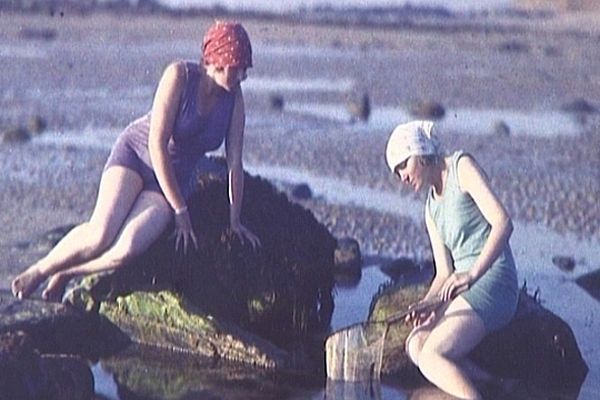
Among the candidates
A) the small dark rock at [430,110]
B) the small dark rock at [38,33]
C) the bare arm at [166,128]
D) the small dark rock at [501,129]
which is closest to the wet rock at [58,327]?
the bare arm at [166,128]

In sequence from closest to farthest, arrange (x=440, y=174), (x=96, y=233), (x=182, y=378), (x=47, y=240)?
(x=440, y=174) < (x=182, y=378) < (x=96, y=233) < (x=47, y=240)

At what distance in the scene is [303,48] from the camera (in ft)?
28.5

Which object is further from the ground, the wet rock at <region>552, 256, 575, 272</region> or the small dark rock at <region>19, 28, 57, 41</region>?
the small dark rock at <region>19, 28, 57, 41</region>

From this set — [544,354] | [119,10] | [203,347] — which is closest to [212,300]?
[203,347]

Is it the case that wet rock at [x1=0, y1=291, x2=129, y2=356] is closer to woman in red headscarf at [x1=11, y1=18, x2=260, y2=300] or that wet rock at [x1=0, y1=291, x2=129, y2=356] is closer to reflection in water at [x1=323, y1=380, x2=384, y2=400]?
woman in red headscarf at [x1=11, y1=18, x2=260, y2=300]

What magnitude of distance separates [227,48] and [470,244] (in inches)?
57.3

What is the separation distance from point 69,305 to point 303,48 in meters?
2.58

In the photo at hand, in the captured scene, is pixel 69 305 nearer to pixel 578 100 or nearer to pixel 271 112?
pixel 271 112

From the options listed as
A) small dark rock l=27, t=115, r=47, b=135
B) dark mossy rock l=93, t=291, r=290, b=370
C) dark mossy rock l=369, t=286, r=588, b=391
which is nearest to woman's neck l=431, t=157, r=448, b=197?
dark mossy rock l=369, t=286, r=588, b=391

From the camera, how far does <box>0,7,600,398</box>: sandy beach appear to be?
26.3ft

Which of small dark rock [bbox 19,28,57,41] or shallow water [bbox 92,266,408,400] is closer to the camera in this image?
shallow water [bbox 92,266,408,400]

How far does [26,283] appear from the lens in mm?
6832

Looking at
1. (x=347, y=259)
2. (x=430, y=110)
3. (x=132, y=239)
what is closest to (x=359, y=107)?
→ (x=430, y=110)

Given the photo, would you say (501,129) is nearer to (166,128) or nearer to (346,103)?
(346,103)
